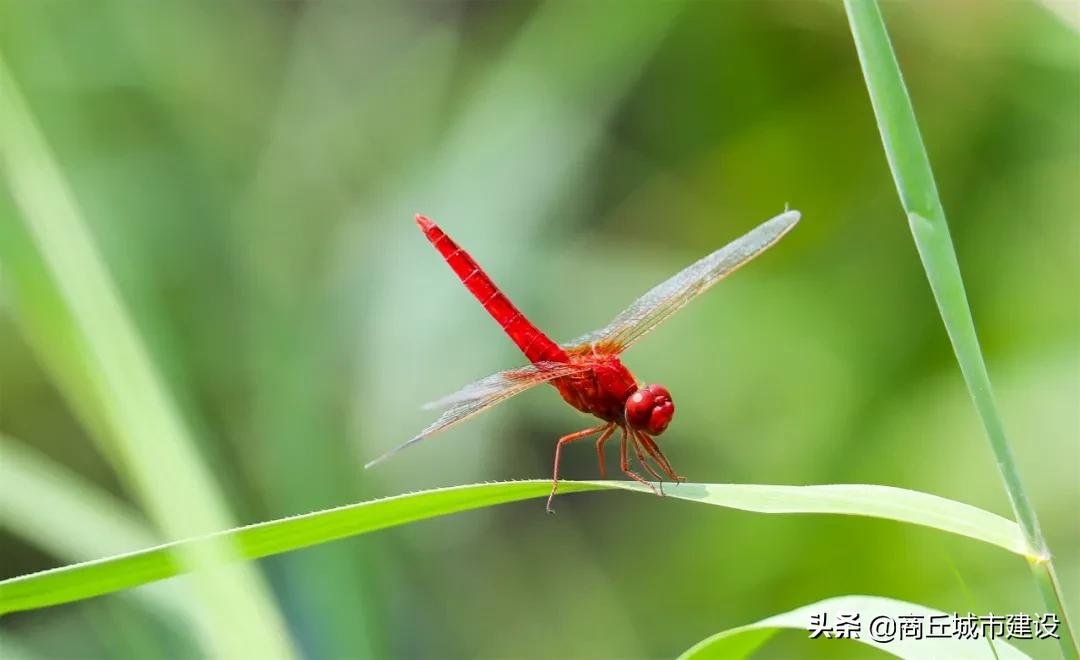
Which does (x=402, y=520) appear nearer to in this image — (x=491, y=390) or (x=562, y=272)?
Answer: (x=491, y=390)

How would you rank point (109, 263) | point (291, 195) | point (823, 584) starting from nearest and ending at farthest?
point (823, 584) < point (109, 263) < point (291, 195)

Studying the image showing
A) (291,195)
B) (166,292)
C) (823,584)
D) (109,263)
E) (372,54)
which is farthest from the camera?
(372,54)

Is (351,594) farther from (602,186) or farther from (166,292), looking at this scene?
(602,186)

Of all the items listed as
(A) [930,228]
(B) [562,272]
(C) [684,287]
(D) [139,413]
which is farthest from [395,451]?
(B) [562,272]

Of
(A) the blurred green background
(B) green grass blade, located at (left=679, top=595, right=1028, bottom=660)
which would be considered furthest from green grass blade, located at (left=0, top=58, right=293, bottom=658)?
(A) the blurred green background

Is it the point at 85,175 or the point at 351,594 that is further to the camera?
the point at 85,175

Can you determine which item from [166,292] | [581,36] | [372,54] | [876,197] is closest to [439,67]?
[372,54]

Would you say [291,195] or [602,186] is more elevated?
[291,195]
